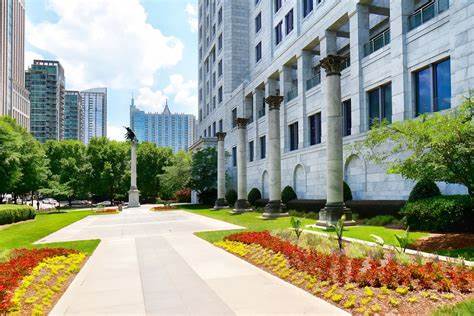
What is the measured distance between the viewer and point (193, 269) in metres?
11.0

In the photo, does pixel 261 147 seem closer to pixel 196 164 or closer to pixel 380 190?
pixel 196 164

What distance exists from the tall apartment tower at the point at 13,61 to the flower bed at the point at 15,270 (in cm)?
14882

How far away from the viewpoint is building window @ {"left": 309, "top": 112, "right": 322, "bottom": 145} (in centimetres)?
3262

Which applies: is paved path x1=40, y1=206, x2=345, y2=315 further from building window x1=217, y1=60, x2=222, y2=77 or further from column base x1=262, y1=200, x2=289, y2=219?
building window x1=217, y1=60, x2=222, y2=77

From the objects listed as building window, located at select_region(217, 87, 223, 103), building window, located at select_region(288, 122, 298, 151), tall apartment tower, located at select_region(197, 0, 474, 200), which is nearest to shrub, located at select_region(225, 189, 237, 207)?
tall apartment tower, located at select_region(197, 0, 474, 200)

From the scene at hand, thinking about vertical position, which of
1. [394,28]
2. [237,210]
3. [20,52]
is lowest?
[237,210]

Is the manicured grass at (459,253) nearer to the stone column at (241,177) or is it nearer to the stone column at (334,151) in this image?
the stone column at (334,151)

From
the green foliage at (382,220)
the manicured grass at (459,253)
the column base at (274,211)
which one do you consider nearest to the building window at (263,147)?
the column base at (274,211)

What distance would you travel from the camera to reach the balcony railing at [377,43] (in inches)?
949

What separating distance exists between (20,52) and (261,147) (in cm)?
16756

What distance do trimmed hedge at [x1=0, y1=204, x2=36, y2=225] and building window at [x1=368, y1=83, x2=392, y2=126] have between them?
2688 cm

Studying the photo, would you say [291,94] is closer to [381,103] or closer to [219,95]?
[381,103]

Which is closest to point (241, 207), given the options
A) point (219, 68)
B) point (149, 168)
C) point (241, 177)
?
point (241, 177)

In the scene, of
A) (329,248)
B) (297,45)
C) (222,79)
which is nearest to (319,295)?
(329,248)
